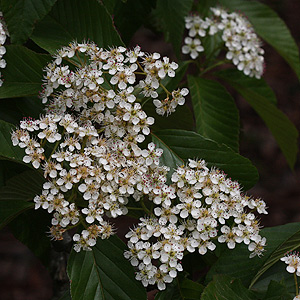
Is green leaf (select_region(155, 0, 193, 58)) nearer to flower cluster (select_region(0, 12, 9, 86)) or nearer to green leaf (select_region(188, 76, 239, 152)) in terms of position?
green leaf (select_region(188, 76, 239, 152))

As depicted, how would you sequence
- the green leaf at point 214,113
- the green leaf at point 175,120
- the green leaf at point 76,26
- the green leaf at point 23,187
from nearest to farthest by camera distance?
the green leaf at point 23,187 < the green leaf at point 76,26 < the green leaf at point 175,120 < the green leaf at point 214,113

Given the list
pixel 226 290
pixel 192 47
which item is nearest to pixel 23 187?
pixel 226 290

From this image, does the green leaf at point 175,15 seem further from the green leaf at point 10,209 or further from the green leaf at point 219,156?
the green leaf at point 10,209

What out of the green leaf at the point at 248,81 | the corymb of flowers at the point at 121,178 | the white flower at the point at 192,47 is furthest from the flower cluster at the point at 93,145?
the green leaf at the point at 248,81

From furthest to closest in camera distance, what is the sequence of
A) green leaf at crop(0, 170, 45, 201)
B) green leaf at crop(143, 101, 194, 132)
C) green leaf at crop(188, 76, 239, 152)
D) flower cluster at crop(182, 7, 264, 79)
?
flower cluster at crop(182, 7, 264, 79) → green leaf at crop(188, 76, 239, 152) → green leaf at crop(143, 101, 194, 132) → green leaf at crop(0, 170, 45, 201)

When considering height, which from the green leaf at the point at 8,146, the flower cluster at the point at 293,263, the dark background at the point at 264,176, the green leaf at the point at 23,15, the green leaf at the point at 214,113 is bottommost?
the dark background at the point at 264,176

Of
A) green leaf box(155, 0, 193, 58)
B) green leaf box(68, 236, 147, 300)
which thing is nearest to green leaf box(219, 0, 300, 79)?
green leaf box(155, 0, 193, 58)
